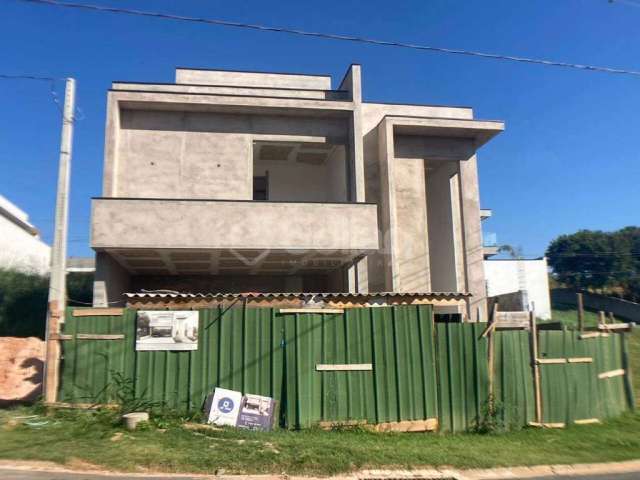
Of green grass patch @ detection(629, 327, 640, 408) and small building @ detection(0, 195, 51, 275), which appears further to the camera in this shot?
small building @ detection(0, 195, 51, 275)

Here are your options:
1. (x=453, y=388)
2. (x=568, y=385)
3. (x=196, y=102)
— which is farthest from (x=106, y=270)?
(x=568, y=385)

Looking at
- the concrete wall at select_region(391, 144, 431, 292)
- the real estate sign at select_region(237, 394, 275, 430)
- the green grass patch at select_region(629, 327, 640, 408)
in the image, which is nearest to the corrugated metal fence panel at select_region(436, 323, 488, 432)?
the real estate sign at select_region(237, 394, 275, 430)

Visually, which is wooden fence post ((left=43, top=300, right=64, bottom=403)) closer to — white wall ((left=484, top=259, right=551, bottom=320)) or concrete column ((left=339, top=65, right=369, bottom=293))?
concrete column ((left=339, top=65, right=369, bottom=293))

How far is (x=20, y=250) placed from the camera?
30.5m

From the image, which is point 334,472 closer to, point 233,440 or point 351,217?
point 233,440

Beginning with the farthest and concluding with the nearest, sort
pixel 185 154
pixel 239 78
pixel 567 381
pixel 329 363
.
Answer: pixel 239 78 < pixel 185 154 < pixel 567 381 < pixel 329 363

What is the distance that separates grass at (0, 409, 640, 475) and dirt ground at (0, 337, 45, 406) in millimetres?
2350

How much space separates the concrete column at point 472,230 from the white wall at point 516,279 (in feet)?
79.5

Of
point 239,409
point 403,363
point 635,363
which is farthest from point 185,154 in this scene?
point 635,363

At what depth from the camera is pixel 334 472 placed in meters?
7.45

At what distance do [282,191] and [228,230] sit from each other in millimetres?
6733

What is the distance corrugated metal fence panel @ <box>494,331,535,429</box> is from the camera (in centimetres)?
1036

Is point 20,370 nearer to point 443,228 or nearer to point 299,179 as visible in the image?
point 299,179

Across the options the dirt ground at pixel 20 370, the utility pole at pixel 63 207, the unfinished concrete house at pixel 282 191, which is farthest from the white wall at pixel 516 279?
the utility pole at pixel 63 207
